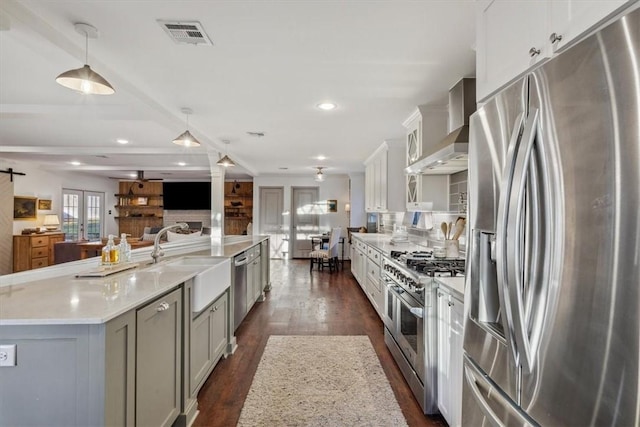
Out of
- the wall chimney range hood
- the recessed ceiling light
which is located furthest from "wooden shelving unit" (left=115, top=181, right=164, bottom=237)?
the wall chimney range hood

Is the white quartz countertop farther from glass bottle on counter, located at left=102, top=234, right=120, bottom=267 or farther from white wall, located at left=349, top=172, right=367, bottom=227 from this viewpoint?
white wall, located at left=349, top=172, right=367, bottom=227

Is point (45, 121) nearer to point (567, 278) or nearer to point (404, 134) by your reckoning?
point (404, 134)

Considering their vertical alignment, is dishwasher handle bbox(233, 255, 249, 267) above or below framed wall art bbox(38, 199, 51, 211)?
below

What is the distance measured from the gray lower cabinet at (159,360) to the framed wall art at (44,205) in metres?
7.57

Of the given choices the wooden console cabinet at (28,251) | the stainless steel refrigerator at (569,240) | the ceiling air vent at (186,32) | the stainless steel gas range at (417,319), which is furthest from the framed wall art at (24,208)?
the stainless steel refrigerator at (569,240)

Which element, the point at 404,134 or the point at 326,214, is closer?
the point at 404,134

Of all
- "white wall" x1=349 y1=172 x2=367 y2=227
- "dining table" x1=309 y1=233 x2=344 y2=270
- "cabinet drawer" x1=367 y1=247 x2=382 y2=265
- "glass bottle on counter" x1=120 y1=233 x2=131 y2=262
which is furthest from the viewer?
"white wall" x1=349 y1=172 x2=367 y2=227

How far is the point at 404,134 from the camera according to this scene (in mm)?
4348

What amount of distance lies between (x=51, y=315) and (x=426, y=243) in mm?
3621

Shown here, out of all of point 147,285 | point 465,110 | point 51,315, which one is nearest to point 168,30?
point 147,285

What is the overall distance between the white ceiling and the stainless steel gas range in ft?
4.80

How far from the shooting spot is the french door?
809cm

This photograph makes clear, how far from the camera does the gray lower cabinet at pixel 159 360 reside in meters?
1.50

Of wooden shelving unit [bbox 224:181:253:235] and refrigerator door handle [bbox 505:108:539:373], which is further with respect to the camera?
wooden shelving unit [bbox 224:181:253:235]
